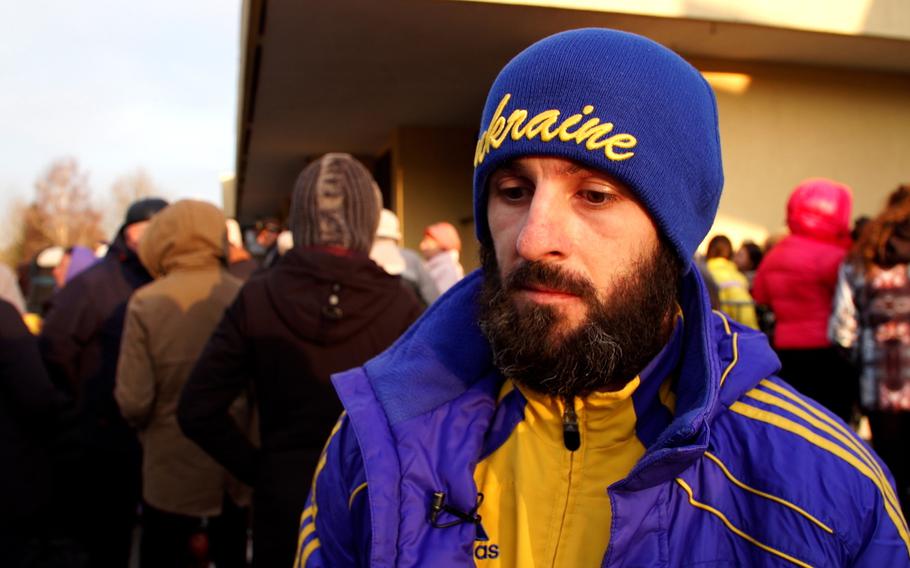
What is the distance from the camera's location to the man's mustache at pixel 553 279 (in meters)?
1.32

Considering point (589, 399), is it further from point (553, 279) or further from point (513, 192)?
point (513, 192)

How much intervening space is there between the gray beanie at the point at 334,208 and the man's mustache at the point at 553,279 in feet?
5.84

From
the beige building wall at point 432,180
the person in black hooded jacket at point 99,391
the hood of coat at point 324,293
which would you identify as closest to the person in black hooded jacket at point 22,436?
the person in black hooded jacket at point 99,391

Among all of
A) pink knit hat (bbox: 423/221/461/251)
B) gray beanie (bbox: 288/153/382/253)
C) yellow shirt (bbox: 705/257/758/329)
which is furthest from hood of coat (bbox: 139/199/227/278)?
yellow shirt (bbox: 705/257/758/329)

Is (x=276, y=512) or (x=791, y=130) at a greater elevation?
(x=791, y=130)

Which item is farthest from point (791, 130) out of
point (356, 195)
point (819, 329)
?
point (356, 195)

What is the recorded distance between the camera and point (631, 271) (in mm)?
1370

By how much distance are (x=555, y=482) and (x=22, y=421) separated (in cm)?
290

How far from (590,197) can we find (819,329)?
14.1ft

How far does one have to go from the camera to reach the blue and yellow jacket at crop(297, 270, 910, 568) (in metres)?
1.18

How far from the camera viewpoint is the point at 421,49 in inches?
331

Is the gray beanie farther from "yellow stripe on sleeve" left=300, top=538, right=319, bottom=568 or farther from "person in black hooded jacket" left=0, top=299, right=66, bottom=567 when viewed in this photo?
"yellow stripe on sleeve" left=300, top=538, right=319, bottom=568

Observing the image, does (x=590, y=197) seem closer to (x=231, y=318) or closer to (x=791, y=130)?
(x=231, y=318)

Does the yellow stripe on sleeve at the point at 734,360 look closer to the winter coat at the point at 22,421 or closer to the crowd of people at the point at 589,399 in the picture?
the crowd of people at the point at 589,399
